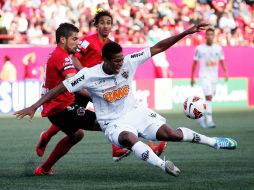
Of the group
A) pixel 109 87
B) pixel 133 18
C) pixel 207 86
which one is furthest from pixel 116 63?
pixel 133 18

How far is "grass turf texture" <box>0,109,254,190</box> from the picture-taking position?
9656 millimetres

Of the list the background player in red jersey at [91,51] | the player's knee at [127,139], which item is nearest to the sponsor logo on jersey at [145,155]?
the player's knee at [127,139]

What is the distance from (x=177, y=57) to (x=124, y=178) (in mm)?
18849

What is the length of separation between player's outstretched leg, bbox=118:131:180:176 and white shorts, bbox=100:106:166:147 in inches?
6.6

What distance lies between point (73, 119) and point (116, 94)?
0.84 metres

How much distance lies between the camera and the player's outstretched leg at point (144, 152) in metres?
9.26

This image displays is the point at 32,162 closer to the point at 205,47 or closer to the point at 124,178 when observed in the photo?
the point at 124,178

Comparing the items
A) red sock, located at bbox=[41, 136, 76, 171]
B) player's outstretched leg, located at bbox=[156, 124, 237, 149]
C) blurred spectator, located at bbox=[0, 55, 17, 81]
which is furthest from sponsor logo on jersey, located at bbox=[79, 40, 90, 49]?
blurred spectator, located at bbox=[0, 55, 17, 81]

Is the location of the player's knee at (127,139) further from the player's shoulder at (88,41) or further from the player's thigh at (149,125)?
the player's shoulder at (88,41)

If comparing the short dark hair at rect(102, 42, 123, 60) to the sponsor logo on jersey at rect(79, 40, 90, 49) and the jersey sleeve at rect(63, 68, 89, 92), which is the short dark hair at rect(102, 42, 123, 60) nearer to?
the jersey sleeve at rect(63, 68, 89, 92)

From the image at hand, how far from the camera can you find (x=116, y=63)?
32.6ft

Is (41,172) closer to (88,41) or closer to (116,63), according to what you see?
(116,63)

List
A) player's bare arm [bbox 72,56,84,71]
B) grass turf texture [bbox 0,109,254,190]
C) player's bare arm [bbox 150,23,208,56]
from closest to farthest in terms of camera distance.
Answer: grass turf texture [bbox 0,109,254,190] → player's bare arm [bbox 150,23,208,56] → player's bare arm [bbox 72,56,84,71]

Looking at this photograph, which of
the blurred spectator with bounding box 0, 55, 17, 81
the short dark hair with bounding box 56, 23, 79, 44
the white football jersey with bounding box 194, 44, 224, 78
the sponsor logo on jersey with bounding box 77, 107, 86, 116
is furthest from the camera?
the blurred spectator with bounding box 0, 55, 17, 81
